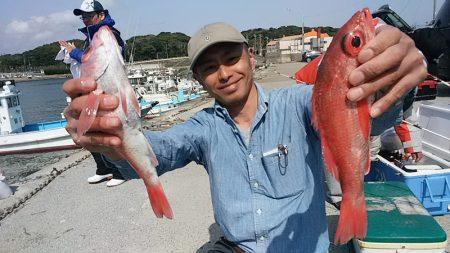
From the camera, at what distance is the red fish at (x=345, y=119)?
1441mm

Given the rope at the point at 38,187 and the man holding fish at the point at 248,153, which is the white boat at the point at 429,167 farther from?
the rope at the point at 38,187

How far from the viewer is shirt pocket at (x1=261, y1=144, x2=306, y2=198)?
2.20 meters

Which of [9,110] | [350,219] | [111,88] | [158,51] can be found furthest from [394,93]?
[158,51]

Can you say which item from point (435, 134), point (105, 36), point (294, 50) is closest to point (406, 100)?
point (105, 36)

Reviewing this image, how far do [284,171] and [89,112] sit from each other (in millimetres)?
1253

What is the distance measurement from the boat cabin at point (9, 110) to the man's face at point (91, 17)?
47.5 ft

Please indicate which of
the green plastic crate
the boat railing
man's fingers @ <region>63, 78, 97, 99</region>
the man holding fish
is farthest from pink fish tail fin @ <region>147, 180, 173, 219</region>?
the boat railing

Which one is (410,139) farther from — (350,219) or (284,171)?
(350,219)

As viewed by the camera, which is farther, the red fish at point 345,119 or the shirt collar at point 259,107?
the shirt collar at point 259,107

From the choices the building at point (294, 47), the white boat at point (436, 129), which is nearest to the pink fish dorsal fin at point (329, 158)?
the white boat at point (436, 129)

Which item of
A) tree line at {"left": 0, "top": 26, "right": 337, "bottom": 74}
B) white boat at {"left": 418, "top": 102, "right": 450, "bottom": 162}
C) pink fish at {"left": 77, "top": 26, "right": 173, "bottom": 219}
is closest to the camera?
pink fish at {"left": 77, "top": 26, "right": 173, "bottom": 219}

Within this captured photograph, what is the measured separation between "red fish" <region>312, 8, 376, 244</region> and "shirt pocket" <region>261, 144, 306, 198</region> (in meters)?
0.55

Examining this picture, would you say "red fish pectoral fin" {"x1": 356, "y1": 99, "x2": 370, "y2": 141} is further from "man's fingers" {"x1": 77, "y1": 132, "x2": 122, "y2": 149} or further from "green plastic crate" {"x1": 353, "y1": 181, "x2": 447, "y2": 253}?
"green plastic crate" {"x1": 353, "y1": 181, "x2": 447, "y2": 253}

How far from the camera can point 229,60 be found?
2.28m
